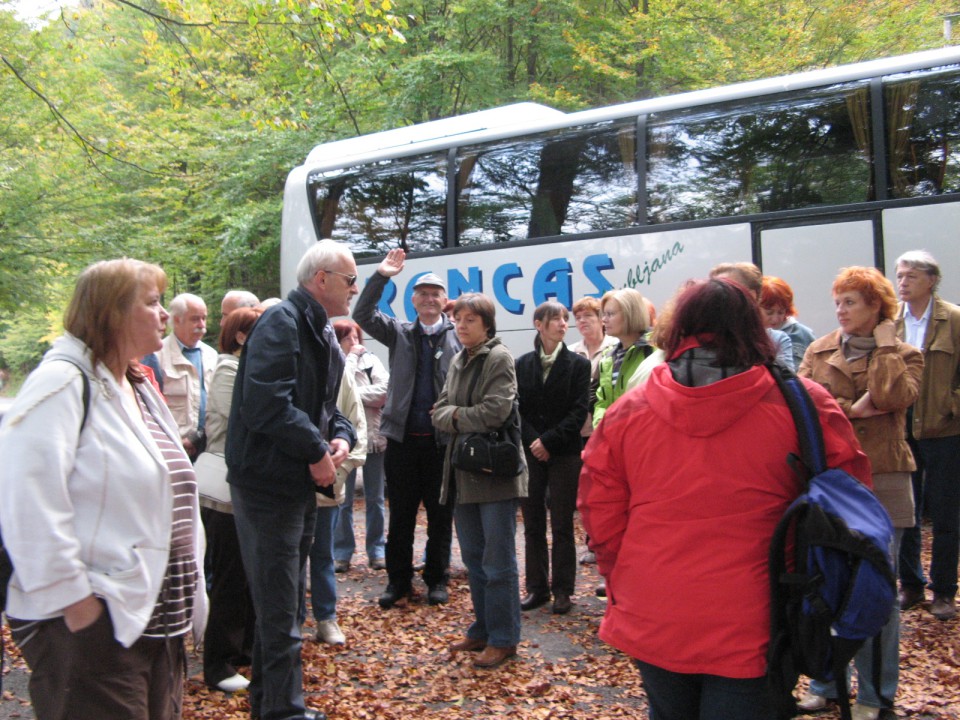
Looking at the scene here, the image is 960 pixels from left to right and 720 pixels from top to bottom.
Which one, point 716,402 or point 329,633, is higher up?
point 716,402

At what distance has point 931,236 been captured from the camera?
25.5 ft

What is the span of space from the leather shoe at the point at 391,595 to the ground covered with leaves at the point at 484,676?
0.54ft

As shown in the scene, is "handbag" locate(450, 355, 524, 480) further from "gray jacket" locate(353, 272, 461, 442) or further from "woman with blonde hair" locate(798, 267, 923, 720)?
"woman with blonde hair" locate(798, 267, 923, 720)

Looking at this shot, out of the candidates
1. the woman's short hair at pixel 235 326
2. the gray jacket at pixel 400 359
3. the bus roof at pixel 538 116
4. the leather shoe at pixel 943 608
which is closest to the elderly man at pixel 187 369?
the woman's short hair at pixel 235 326

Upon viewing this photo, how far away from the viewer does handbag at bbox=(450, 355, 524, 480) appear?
16.4 ft

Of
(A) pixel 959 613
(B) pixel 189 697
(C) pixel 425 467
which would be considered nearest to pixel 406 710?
(B) pixel 189 697

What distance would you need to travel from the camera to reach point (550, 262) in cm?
985

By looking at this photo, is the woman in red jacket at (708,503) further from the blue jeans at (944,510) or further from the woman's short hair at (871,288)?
the blue jeans at (944,510)

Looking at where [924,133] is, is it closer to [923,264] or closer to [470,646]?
[923,264]

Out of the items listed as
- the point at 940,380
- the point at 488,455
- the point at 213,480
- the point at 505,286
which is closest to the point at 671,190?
the point at 505,286

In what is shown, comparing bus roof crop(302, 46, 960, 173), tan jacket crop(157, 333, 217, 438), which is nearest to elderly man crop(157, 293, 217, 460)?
tan jacket crop(157, 333, 217, 438)

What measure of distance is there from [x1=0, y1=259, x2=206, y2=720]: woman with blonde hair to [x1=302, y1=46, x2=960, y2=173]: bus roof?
7.39 m

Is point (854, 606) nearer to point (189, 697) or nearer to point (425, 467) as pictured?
point (189, 697)

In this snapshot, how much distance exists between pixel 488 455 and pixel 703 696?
2.58 m
